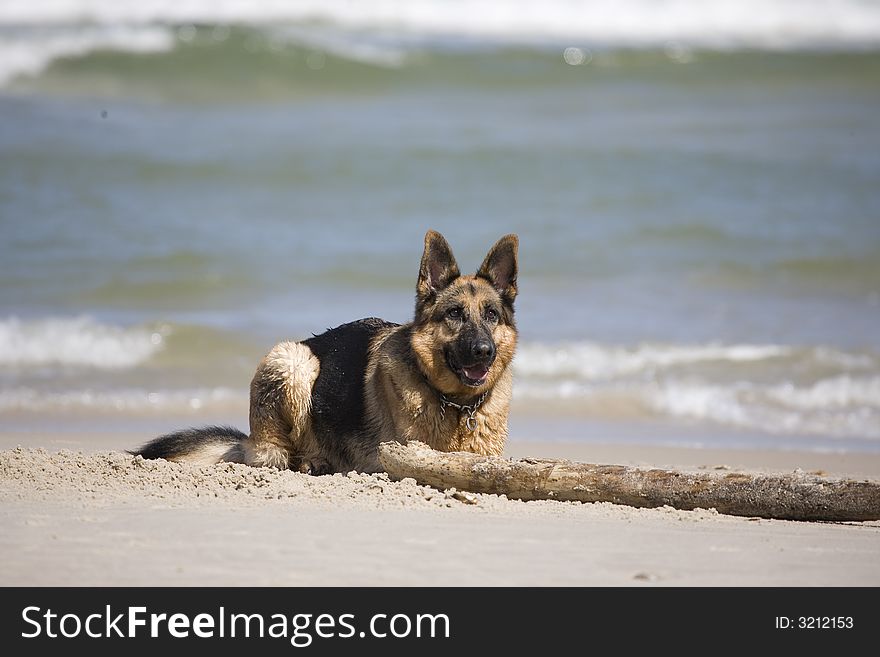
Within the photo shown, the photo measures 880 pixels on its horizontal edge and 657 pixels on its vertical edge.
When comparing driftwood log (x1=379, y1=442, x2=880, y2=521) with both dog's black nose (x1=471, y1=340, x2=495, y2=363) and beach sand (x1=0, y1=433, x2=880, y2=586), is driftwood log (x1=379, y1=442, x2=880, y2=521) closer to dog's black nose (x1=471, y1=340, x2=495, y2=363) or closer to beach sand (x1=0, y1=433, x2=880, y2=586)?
beach sand (x1=0, y1=433, x2=880, y2=586)

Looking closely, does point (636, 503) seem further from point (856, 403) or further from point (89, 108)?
point (89, 108)

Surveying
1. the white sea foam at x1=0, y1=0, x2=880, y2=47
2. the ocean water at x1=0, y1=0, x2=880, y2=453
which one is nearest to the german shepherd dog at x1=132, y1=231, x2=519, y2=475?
the ocean water at x1=0, y1=0, x2=880, y2=453

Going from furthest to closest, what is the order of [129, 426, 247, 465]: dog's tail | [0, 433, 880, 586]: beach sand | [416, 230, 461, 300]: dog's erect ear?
1. [129, 426, 247, 465]: dog's tail
2. [416, 230, 461, 300]: dog's erect ear
3. [0, 433, 880, 586]: beach sand

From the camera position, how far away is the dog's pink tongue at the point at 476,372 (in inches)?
296

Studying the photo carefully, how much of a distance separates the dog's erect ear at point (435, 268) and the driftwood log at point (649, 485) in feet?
3.68

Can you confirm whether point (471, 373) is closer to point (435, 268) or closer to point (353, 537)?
point (435, 268)

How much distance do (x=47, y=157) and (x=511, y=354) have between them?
44.2ft

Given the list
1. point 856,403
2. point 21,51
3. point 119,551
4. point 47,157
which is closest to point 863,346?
point 856,403

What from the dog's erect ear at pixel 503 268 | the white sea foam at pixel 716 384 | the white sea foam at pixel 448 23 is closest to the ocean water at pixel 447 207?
the white sea foam at pixel 716 384

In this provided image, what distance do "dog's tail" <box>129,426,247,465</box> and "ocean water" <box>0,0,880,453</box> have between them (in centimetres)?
228

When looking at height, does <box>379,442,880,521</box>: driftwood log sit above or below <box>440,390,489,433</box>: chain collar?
below

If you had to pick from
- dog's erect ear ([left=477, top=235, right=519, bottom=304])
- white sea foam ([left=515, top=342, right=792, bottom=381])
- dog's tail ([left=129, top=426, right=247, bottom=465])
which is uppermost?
dog's erect ear ([left=477, top=235, right=519, bottom=304])

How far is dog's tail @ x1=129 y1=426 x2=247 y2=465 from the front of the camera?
8055 mm

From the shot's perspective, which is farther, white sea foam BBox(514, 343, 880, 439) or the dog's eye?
white sea foam BBox(514, 343, 880, 439)
